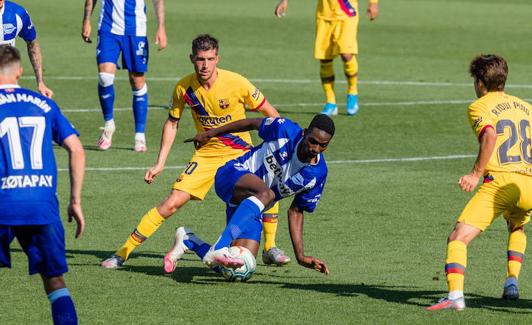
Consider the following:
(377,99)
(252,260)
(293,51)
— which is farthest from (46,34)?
(252,260)

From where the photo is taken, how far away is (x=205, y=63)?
11.0 metres

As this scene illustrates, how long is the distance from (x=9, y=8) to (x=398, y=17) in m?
24.8

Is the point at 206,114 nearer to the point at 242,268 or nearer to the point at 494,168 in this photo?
the point at 242,268

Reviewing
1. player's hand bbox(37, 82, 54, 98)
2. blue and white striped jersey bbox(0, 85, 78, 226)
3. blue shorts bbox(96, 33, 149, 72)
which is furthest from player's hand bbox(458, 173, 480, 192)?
blue shorts bbox(96, 33, 149, 72)

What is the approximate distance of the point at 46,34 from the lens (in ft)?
103

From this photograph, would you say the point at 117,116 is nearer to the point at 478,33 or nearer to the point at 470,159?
the point at 470,159

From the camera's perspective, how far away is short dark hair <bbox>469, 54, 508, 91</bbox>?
9.26 meters

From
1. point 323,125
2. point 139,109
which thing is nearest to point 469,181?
point 323,125

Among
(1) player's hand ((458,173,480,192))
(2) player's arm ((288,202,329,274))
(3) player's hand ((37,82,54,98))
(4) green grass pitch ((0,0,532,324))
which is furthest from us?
(3) player's hand ((37,82,54,98))

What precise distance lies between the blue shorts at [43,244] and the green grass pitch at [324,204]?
1000 millimetres

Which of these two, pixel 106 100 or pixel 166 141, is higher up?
pixel 166 141

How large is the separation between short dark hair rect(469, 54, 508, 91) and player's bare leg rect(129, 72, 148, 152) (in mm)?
8134

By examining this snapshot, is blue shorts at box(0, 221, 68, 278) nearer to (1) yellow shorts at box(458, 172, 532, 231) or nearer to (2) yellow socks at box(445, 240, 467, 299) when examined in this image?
(2) yellow socks at box(445, 240, 467, 299)

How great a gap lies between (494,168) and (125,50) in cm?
850
